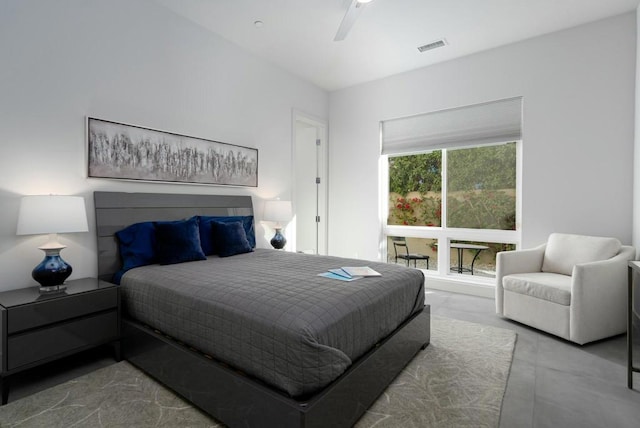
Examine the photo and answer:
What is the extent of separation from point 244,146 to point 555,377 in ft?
11.8

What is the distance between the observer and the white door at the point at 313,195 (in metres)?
5.30

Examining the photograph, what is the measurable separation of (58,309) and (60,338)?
185mm

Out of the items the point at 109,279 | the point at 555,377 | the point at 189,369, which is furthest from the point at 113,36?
the point at 555,377

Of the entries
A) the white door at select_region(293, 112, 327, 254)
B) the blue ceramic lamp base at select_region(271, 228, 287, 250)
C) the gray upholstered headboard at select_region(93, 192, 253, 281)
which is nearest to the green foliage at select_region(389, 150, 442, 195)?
the white door at select_region(293, 112, 327, 254)

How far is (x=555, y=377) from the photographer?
214 centimetres

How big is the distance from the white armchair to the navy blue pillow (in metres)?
2.58

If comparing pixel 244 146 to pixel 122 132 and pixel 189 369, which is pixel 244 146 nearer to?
pixel 122 132

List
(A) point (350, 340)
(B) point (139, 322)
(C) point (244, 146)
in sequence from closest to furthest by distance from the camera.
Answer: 1. (A) point (350, 340)
2. (B) point (139, 322)
3. (C) point (244, 146)

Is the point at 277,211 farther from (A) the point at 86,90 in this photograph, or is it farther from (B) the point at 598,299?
(B) the point at 598,299

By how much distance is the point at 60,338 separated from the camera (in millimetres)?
2051

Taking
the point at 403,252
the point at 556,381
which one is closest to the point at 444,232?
the point at 403,252

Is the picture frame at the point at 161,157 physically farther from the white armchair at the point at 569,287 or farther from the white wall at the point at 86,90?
the white armchair at the point at 569,287

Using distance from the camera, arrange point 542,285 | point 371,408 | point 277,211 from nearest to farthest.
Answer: point 371,408 < point 542,285 < point 277,211

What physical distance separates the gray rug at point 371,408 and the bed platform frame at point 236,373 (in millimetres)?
67
